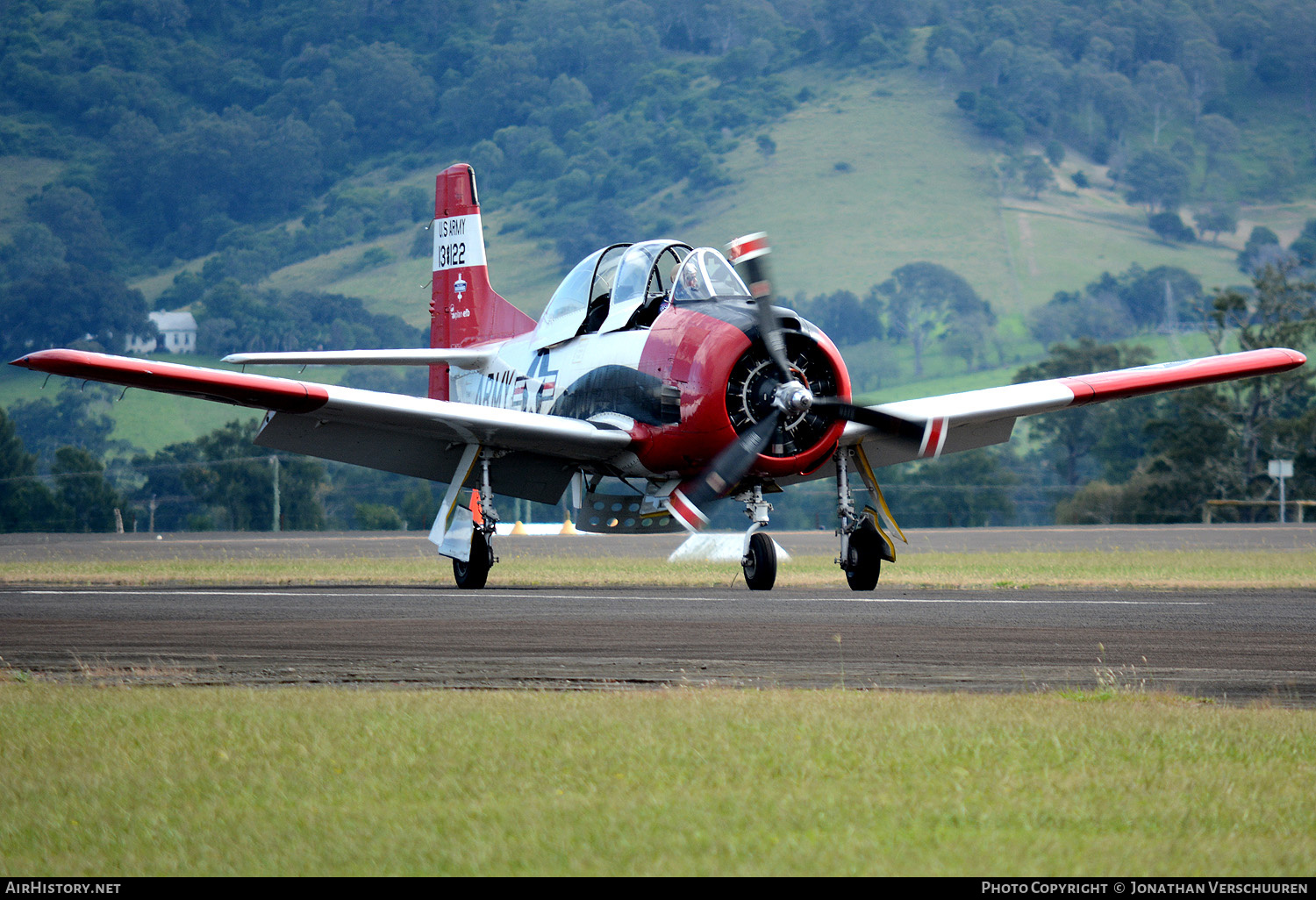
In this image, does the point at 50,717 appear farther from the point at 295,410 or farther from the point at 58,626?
the point at 295,410

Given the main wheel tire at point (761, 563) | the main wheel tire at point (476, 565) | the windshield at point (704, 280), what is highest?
the windshield at point (704, 280)

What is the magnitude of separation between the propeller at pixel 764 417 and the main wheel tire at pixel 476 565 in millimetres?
3344

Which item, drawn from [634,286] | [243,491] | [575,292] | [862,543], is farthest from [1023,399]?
[243,491]

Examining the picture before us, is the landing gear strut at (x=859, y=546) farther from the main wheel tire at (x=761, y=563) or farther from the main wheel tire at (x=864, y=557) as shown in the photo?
the main wheel tire at (x=761, y=563)

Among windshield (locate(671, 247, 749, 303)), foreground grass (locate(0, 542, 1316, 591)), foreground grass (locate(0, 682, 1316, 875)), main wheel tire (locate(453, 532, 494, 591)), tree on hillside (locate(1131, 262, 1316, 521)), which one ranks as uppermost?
windshield (locate(671, 247, 749, 303))

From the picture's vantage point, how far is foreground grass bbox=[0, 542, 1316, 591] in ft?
67.2

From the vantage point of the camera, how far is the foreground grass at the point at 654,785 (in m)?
4.62

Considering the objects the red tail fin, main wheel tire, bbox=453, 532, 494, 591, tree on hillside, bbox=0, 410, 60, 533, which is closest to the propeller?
main wheel tire, bbox=453, 532, 494, 591

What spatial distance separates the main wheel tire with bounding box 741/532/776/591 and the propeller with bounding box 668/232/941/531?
1201 mm

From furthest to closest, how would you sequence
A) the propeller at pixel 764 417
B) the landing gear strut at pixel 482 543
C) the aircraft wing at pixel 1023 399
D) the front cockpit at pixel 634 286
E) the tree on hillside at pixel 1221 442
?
the tree on hillside at pixel 1221 442 → the landing gear strut at pixel 482 543 → the aircraft wing at pixel 1023 399 → the front cockpit at pixel 634 286 → the propeller at pixel 764 417

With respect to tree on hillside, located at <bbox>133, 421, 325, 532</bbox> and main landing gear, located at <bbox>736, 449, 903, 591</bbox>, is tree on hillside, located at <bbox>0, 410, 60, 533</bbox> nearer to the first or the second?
tree on hillside, located at <bbox>133, 421, 325, 532</bbox>

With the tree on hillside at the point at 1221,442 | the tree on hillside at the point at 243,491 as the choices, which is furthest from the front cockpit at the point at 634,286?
the tree on hillside at the point at 243,491

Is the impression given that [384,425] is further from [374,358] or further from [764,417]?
[764,417]

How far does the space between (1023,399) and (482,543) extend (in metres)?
7.32
